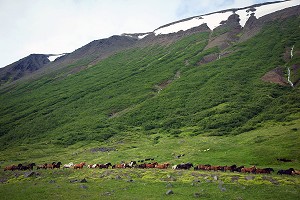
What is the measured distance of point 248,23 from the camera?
189 metres

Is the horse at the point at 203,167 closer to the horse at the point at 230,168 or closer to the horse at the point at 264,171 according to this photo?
the horse at the point at 230,168

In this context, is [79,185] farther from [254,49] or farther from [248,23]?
[248,23]

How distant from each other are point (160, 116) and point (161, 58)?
80110mm

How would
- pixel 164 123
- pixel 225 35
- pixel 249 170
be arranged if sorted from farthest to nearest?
pixel 225 35 → pixel 164 123 → pixel 249 170

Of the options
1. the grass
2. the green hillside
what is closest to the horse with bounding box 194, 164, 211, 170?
the grass

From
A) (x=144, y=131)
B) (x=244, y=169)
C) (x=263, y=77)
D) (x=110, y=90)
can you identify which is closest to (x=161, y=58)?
(x=110, y=90)

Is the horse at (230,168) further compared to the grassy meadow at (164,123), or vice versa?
the horse at (230,168)

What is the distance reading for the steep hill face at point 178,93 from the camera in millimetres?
90188

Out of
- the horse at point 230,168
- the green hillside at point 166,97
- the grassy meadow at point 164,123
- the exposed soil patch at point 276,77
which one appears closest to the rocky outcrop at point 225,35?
the green hillside at point 166,97

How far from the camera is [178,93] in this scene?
120000 mm

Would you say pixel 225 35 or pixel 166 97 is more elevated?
pixel 225 35

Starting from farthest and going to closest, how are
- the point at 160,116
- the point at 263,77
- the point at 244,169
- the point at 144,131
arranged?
the point at 263,77
the point at 160,116
the point at 144,131
the point at 244,169

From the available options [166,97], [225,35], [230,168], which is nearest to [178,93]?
[166,97]

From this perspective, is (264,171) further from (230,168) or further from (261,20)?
(261,20)
